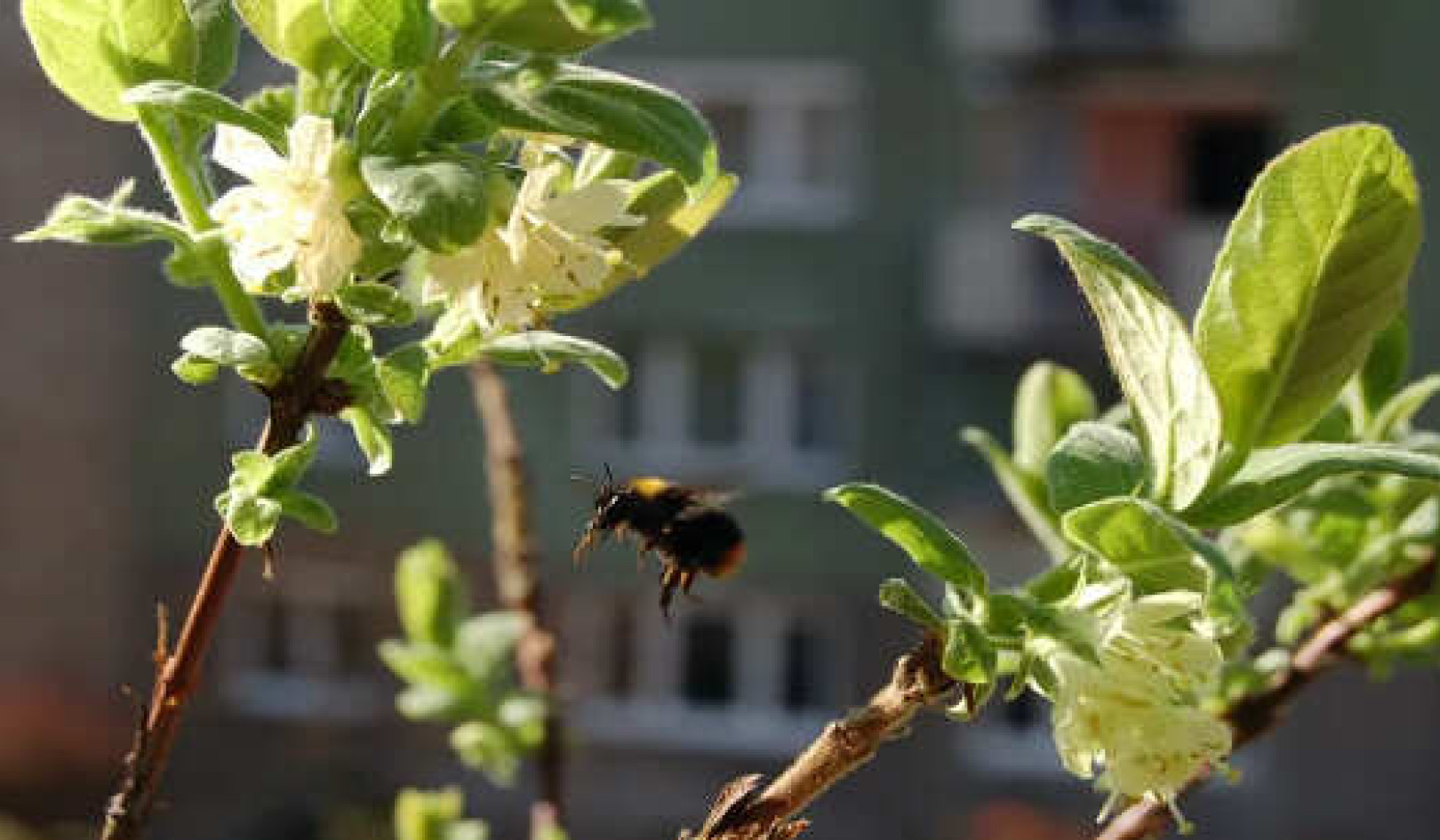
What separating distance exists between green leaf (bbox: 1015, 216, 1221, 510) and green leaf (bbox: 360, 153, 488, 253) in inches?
3.1

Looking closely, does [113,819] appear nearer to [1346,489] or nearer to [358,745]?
[1346,489]

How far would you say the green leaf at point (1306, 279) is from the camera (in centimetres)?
25

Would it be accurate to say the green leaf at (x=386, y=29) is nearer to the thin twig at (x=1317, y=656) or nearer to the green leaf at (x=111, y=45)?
the green leaf at (x=111, y=45)

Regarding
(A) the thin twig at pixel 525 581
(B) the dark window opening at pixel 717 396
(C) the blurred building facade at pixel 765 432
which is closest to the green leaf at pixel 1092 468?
(A) the thin twig at pixel 525 581

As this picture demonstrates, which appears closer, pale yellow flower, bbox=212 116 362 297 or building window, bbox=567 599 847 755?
pale yellow flower, bbox=212 116 362 297

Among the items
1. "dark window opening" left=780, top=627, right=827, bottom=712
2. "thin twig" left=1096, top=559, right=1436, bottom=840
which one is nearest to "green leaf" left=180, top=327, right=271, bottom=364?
"thin twig" left=1096, top=559, right=1436, bottom=840

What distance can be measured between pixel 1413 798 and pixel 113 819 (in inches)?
207

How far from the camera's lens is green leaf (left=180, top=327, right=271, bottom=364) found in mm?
253

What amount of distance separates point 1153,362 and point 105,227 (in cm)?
16

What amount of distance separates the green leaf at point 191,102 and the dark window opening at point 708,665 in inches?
208

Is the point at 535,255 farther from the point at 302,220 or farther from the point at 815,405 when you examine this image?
the point at 815,405

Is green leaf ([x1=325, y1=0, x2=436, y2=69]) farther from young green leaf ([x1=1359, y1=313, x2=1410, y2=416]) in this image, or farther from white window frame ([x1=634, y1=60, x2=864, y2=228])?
white window frame ([x1=634, y1=60, x2=864, y2=228])

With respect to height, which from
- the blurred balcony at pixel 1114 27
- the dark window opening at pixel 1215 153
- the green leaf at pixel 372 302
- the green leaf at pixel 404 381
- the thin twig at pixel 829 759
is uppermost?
the blurred balcony at pixel 1114 27

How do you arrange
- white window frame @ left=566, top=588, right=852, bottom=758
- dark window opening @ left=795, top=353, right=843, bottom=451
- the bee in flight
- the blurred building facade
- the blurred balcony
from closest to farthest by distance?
the bee in flight, the blurred balcony, the blurred building facade, dark window opening @ left=795, top=353, right=843, bottom=451, white window frame @ left=566, top=588, right=852, bottom=758
